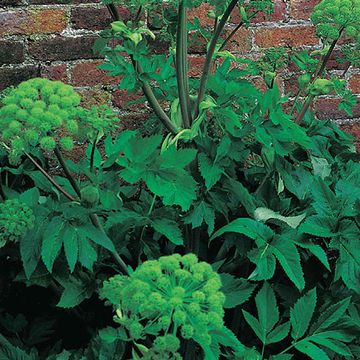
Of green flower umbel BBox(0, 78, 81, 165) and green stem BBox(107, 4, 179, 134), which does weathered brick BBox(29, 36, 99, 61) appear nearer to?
green stem BBox(107, 4, 179, 134)

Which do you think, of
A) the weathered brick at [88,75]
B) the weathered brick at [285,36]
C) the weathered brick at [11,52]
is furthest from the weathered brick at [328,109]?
the weathered brick at [11,52]

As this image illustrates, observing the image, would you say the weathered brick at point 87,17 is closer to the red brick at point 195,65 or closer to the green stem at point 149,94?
the red brick at point 195,65

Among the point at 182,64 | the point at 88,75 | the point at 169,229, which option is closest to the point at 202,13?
the point at 88,75

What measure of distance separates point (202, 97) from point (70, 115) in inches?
17.7

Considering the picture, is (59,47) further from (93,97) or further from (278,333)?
(278,333)

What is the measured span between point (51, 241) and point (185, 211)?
0.24m

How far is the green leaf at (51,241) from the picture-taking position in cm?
120

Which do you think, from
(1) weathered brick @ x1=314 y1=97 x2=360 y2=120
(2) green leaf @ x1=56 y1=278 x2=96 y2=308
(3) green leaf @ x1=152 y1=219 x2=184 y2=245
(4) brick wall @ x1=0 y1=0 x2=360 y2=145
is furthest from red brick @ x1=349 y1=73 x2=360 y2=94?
(2) green leaf @ x1=56 y1=278 x2=96 y2=308

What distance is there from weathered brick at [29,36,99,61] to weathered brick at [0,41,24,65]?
0.03 meters

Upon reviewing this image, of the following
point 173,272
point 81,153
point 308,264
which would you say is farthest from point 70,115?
point 81,153

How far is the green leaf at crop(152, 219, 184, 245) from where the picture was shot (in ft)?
4.29

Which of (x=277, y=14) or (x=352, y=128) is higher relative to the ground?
(x=277, y=14)

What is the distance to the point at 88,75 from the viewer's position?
2035 millimetres

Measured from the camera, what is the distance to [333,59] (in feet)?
7.07
